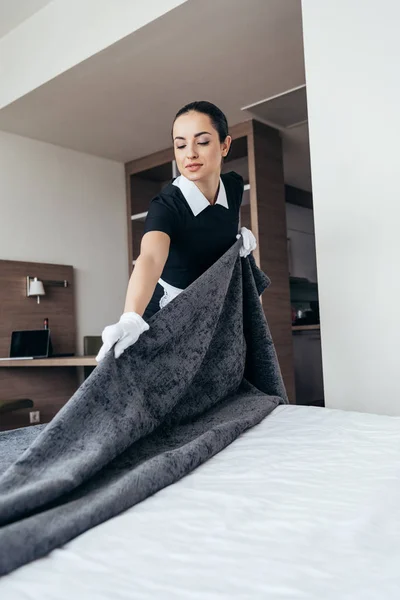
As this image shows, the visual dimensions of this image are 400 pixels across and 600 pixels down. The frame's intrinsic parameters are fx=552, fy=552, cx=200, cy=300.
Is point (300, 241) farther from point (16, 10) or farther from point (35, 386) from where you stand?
point (16, 10)

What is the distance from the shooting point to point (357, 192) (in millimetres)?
1906

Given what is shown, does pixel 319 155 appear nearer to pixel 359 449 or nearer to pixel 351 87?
pixel 351 87

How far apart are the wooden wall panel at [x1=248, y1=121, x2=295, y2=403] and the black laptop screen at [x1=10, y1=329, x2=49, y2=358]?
161 cm

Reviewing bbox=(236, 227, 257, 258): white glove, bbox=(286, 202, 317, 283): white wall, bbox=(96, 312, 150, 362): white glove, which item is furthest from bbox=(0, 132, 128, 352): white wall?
bbox=(96, 312, 150, 362): white glove

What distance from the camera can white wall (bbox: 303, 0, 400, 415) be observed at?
1.84m

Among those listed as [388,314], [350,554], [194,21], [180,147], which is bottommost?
[350,554]

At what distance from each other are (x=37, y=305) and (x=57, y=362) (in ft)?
3.05

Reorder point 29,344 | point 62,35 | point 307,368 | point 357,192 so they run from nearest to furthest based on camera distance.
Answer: point 357,192 → point 62,35 → point 29,344 → point 307,368

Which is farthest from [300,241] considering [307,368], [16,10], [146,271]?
[146,271]

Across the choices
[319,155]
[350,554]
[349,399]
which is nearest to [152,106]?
[319,155]

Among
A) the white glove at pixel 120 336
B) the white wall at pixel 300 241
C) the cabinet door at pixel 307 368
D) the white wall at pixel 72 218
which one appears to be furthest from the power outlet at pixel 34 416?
the white glove at pixel 120 336

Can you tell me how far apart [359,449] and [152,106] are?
3.16m

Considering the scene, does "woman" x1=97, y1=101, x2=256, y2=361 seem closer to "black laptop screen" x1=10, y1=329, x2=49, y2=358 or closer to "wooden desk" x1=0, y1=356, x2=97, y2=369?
"wooden desk" x1=0, y1=356, x2=97, y2=369

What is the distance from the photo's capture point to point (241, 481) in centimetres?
92
